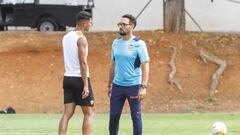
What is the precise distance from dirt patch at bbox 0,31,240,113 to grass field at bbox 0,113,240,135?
2947 mm

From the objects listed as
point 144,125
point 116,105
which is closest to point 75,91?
point 116,105

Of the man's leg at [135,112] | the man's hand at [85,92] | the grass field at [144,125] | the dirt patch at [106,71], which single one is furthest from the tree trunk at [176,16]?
the man's hand at [85,92]

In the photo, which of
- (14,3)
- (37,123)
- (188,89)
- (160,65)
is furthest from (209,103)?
(14,3)

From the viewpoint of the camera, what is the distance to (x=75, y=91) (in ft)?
40.9

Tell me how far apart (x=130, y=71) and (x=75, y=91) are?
2.84 ft

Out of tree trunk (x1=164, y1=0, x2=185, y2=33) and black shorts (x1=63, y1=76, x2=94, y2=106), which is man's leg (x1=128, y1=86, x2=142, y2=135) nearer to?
black shorts (x1=63, y1=76, x2=94, y2=106)

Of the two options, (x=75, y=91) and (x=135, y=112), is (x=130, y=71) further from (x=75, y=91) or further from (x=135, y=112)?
(x=75, y=91)

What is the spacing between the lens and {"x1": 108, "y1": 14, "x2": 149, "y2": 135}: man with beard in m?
12.4

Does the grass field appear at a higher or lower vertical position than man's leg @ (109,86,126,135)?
lower

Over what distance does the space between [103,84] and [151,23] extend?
814 cm

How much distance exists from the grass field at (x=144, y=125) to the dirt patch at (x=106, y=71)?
2.95 metres

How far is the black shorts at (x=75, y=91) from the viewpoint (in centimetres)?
1241

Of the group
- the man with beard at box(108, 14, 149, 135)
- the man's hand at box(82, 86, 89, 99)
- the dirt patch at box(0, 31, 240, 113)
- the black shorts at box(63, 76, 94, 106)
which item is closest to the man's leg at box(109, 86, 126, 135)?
the man with beard at box(108, 14, 149, 135)

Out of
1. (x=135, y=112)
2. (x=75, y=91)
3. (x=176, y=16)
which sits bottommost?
(x=135, y=112)
